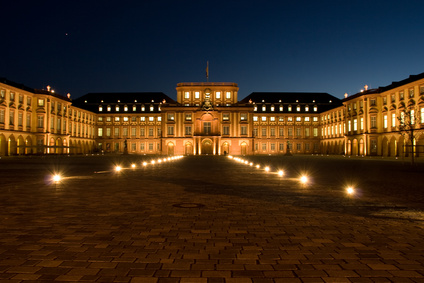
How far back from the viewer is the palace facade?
67375 millimetres

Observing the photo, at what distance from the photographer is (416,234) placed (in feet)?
23.7

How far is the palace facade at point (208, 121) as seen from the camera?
67.4m

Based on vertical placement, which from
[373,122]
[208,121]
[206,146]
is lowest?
[206,146]

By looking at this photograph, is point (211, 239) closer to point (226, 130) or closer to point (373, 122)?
point (373, 122)

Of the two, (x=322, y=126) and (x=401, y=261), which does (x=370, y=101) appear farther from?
(x=401, y=261)

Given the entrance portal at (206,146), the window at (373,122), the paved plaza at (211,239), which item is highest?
the window at (373,122)

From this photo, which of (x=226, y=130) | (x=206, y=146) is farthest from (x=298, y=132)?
(x=206, y=146)

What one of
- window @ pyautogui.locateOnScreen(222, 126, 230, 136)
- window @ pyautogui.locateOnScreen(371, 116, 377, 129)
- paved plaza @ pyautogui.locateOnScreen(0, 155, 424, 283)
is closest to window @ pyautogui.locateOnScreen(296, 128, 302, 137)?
window @ pyautogui.locateOnScreen(222, 126, 230, 136)

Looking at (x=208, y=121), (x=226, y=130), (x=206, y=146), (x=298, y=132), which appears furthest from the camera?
(x=298, y=132)

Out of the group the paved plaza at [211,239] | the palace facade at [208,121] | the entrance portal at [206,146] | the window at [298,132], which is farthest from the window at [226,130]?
the paved plaza at [211,239]

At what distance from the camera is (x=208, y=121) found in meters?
99.8

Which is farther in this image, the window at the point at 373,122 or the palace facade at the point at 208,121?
the window at the point at 373,122

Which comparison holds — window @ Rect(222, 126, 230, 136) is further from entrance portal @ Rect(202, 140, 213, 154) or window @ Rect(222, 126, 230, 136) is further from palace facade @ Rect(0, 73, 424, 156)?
entrance portal @ Rect(202, 140, 213, 154)

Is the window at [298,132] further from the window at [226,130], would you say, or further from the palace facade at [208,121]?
the window at [226,130]
